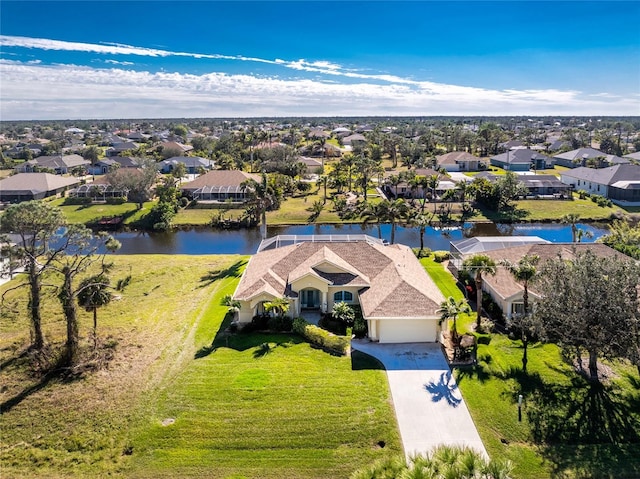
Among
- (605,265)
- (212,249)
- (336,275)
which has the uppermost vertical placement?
(605,265)

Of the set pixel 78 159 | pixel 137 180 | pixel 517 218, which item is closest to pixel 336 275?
pixel 517 218

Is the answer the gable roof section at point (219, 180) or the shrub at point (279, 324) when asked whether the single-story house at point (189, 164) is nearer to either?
the gable roof section at point (219, 180)

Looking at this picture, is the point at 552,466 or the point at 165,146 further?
the point at 165,146

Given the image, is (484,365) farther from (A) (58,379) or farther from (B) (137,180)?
(B) (137,180)

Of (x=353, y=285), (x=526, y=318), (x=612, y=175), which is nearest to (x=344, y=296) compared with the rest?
(x=353, y=285)

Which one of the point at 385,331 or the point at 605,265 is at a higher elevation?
the point at 605,265

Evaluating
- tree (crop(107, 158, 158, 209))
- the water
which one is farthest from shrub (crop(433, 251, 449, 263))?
tree (crop(107, 158, 158, 209))

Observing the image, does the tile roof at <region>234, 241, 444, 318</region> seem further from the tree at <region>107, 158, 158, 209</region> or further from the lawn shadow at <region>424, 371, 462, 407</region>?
the tree at <region>107, 158, 158, 209</region>
